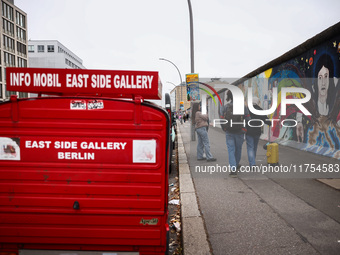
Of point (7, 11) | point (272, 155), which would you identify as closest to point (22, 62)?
point (7, 11)

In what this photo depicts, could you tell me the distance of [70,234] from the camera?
2.66 meters

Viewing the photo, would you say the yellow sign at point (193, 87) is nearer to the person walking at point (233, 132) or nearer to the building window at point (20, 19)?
the person walking at point (233, 132)

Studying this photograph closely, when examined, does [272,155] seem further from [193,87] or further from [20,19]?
[20,19]

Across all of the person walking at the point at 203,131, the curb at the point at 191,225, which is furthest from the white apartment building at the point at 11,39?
the curb at the point at 191,225

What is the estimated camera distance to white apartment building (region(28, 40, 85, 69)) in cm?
7700

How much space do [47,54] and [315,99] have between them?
8021 centimetres

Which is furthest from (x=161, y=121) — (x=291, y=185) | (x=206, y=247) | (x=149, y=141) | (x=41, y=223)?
(x=291, y=185)

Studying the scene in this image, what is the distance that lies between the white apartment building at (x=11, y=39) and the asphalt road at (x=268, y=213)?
54.6 m

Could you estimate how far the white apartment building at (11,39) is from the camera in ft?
176

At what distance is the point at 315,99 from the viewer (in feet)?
34.3

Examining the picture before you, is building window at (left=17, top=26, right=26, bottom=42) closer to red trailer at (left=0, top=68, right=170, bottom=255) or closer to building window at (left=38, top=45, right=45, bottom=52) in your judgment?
building window at (left=38, top=45, right=45, bottom=52)

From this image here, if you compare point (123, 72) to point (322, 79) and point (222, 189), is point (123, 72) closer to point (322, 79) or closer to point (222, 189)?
point (222, 189)

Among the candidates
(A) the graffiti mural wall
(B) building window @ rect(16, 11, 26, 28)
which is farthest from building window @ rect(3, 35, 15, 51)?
(A) the graffiti mural wall

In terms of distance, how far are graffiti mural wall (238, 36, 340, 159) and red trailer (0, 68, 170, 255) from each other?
8.15 metres
